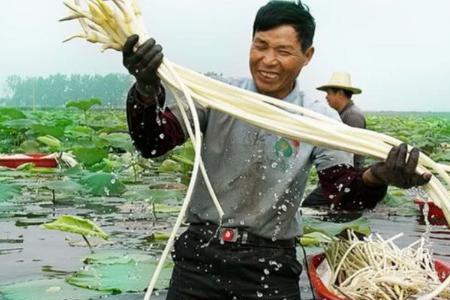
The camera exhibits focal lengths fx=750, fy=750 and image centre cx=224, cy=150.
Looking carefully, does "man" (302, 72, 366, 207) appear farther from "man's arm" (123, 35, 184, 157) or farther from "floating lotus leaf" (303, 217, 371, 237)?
"man's arm" (123, 35, 184, 157)

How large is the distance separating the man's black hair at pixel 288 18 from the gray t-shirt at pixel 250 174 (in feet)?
0.66

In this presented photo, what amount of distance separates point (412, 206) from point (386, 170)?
161 inches

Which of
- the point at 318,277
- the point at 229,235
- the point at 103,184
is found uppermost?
the point at 229,235

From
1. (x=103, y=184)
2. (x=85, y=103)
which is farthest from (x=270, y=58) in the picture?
(x=85, y=103)

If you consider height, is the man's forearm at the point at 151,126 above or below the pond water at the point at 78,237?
above

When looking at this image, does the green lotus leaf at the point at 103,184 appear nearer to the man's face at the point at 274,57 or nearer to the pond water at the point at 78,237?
the pond water at the point at 78,237

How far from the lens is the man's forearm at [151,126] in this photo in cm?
181

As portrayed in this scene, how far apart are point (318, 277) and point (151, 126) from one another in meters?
1.02

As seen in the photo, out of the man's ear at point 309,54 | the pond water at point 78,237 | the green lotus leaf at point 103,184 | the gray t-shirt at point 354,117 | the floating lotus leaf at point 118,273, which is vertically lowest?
the pond water at point 78,237

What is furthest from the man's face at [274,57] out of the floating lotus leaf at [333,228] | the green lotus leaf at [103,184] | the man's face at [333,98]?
the man's face at [333,98]

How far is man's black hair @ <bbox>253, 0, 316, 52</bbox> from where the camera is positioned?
1.92m

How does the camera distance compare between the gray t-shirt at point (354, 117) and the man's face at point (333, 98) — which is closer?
the gray t-shirt at point (354, 117)

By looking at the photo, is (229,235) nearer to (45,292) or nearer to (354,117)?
(45,292)

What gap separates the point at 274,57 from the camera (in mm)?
1901
